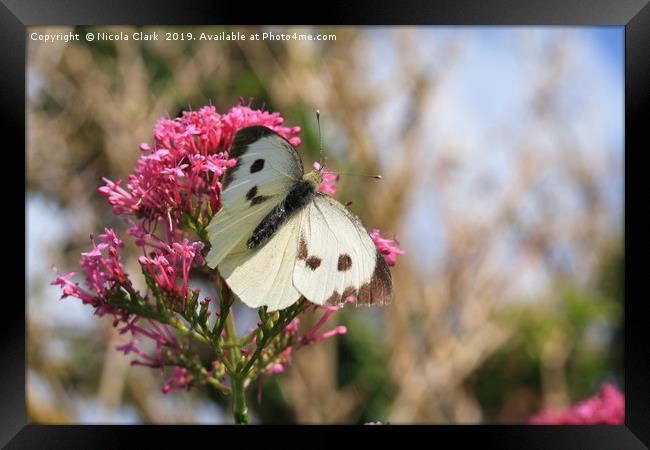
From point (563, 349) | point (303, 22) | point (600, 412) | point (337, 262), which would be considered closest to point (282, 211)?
point (337, 262)

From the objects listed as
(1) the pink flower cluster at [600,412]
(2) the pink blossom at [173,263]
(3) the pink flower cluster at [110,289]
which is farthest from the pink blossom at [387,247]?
(1) the pink flower cluster at [600,412]

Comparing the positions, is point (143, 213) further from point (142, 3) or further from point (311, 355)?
point (311, 355)

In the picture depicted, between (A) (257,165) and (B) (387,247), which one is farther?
(B) (387,247)

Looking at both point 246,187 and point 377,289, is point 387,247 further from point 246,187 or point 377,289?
point 246,187

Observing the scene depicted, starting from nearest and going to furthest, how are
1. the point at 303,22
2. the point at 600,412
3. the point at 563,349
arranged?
the point at 303,22
the point at 600,412
the point at 563,349

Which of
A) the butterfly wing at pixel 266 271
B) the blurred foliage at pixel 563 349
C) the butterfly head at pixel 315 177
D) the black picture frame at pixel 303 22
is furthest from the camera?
the blurred foliage at pixel 563 349

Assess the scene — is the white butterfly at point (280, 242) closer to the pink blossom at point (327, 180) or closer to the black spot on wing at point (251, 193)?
the black spot on wing at point (251, 193)

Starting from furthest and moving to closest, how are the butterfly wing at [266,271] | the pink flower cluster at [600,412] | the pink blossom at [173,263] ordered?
the pink flower cluster at [600,412] < the pink blossom at [173,263] < the butterfly wing at [266,271]

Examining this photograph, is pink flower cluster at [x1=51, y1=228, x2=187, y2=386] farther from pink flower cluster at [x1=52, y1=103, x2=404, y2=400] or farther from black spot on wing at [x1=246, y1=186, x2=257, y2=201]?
black spot on wing at [x1=246, y1=186, x2=257, y2=201]
